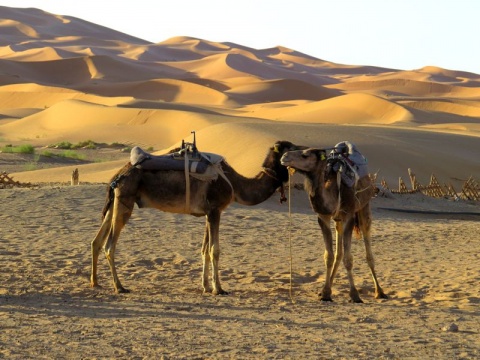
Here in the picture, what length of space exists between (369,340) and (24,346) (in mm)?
2814

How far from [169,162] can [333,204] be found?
1.93 m

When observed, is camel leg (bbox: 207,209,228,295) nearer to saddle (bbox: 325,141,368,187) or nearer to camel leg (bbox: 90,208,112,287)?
camel leg (bbox: 90,208,112,287)

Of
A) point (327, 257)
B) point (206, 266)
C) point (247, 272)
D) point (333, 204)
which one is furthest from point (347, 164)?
point (247, 272)

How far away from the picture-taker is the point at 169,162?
32.9 feet

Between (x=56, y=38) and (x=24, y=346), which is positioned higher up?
(x=56, y=38)

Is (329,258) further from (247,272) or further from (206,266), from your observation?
(247,272)

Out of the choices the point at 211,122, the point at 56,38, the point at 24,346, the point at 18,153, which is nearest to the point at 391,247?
the point at 24,346

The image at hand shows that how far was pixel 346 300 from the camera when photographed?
966cm

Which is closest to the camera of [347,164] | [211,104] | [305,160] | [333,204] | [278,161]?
[305,160]

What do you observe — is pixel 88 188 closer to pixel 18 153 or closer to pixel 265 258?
pixel 265 258

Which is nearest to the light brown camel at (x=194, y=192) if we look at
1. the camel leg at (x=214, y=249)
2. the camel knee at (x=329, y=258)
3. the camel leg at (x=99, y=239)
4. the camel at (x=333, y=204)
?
the camel leg at (x=214, y=249)

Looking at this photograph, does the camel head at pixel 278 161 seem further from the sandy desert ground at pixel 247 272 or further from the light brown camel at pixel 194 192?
the sandy desert ground at pixel 247 272

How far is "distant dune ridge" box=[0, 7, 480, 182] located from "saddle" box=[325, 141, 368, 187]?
11975 mm

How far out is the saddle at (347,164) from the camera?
9.55 metres
